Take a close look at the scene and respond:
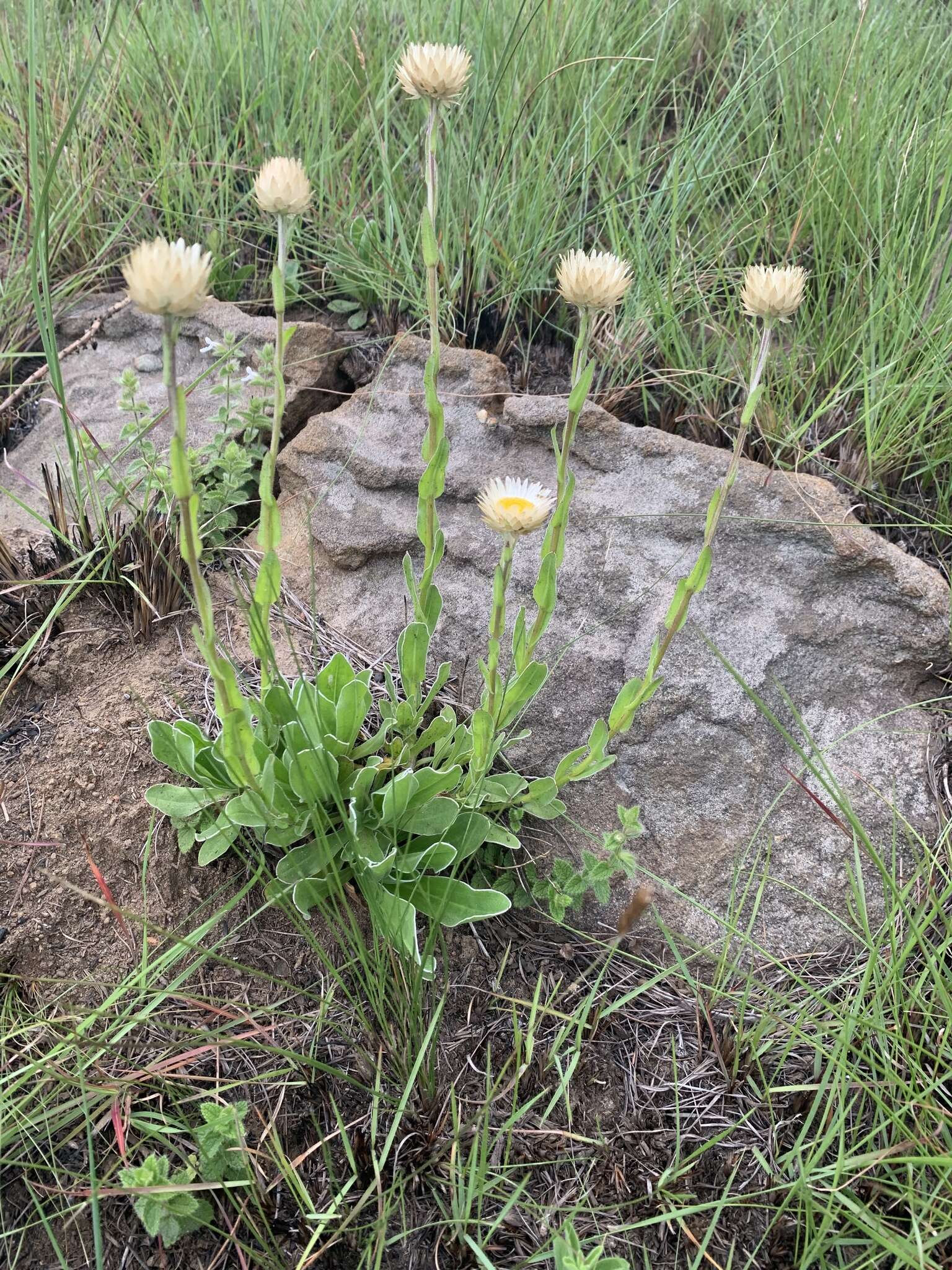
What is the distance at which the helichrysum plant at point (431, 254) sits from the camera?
1.44m

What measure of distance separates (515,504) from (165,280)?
62cm

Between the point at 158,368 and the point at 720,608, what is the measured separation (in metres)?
1.75

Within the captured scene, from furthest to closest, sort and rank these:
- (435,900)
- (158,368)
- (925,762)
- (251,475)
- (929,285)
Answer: (158,368)
(929,285)
(251,475)
(925,762)
(435,900)

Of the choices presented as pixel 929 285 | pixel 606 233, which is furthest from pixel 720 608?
pixel 606 233

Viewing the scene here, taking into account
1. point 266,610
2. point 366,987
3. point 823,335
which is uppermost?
point 823,335

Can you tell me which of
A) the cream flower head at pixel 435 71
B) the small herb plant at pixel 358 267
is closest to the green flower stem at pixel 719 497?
the cream flower head at pixel 435 71

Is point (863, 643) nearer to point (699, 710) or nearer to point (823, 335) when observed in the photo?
point (699, 710)

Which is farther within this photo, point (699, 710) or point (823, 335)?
point (823, 335)

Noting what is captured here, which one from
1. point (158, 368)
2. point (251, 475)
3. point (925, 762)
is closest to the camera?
point (925, 762)

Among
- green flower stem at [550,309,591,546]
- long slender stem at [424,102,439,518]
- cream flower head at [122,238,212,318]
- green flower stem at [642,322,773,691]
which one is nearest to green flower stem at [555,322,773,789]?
green flower stem at [642,322,773,691]

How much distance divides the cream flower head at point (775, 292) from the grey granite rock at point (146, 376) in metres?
1.40

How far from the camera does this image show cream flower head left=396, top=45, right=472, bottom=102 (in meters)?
1.43

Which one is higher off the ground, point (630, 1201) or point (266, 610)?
point (266, 610)

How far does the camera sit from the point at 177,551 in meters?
2.12
